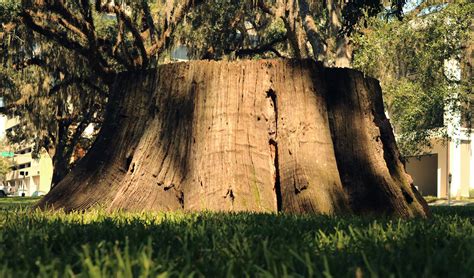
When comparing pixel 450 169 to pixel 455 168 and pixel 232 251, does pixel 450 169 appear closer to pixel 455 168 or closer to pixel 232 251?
pixel 455 168

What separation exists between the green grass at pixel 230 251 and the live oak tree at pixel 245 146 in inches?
75.2

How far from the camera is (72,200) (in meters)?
6.32

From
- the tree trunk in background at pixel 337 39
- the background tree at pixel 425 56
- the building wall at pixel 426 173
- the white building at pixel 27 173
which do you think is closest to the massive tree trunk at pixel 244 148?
the tree trunk in background at pixel 337 39

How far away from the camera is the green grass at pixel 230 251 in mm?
2199

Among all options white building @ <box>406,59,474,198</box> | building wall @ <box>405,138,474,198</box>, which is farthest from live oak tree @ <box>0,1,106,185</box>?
building wall @ <box>405,138,474,198</box>

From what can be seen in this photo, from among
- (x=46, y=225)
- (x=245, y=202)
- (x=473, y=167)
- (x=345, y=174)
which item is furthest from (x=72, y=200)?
(x=473, y=167)

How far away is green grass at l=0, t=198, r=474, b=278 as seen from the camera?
2.20 m

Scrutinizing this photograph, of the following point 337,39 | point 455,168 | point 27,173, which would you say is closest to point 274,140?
point 337,39

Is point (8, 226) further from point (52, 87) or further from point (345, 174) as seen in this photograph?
point (52, 87)

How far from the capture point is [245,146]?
19.9 feet

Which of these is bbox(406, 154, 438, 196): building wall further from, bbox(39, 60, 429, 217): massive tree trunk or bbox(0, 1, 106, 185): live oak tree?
bbox(39, 60, 429, 217): massive tree trunk

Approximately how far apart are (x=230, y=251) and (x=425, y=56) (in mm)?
18889

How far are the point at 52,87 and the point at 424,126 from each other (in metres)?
16.5

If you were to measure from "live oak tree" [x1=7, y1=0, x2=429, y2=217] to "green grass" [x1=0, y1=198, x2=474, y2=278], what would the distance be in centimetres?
191
